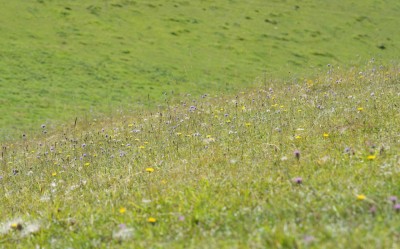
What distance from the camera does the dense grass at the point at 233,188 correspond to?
14.3 ft

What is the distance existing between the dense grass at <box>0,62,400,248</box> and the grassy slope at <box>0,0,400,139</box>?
11253mm

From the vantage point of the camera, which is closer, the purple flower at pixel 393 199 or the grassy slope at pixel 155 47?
the purple flower at pixel 393 199

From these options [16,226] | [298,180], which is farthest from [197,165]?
[16,226]

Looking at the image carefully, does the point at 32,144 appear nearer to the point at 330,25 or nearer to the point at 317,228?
the point at 317,228

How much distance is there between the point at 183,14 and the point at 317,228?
30865 mm

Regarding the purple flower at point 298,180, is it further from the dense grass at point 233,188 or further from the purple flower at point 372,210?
the purple flower at point 372,210

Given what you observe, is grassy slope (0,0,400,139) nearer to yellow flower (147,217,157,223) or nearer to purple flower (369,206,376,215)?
yellow flower (147,217,157,223)

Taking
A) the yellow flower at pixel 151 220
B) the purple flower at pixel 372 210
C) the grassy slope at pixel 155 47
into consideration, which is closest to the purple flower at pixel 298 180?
the purple flower at pixel 372 210

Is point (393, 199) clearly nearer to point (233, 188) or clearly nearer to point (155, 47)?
point (233, 188)

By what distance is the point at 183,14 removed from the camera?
34.0 meters

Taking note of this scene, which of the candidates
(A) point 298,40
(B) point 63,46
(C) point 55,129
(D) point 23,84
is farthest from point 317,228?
(A) point 298,40

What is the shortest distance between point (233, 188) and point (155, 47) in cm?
2448

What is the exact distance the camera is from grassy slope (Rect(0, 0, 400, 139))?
76.4 feet

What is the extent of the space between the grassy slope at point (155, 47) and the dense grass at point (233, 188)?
11.3m
